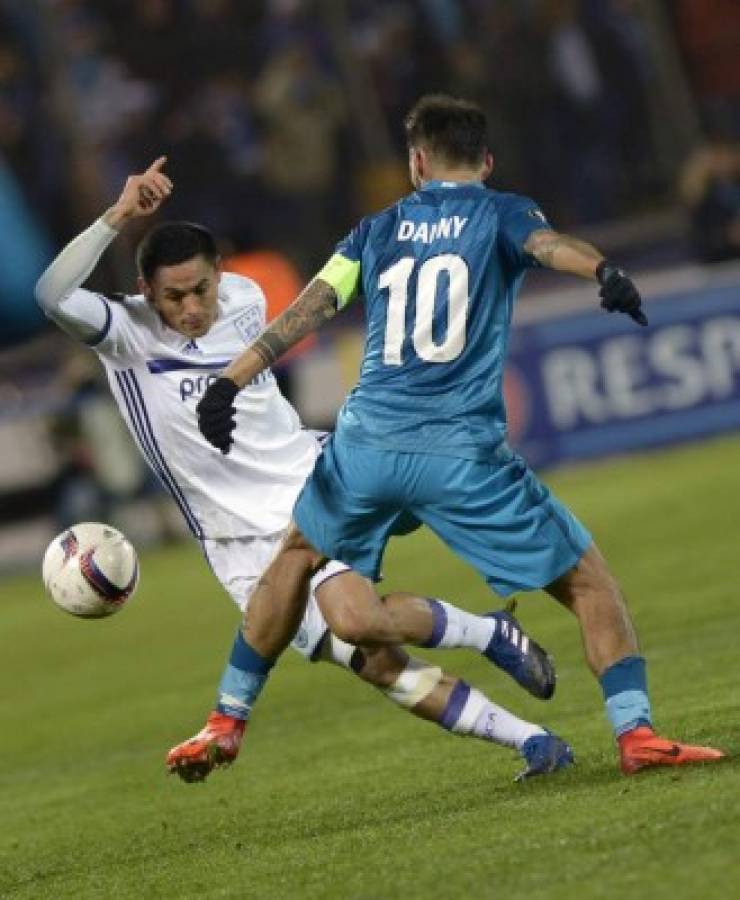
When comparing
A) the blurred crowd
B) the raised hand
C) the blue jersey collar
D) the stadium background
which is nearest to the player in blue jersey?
the blue jersey collar

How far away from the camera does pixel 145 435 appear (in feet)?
26.5

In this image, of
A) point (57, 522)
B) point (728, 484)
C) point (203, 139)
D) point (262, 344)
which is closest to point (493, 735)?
point (262, 344)

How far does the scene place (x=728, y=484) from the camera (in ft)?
54.5

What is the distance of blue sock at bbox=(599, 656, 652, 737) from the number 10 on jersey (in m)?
1.03

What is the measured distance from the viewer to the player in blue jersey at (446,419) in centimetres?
683

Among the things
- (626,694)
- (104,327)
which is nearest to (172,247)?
(104,327)

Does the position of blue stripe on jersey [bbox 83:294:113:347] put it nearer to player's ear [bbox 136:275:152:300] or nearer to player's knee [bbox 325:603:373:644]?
player's ear [bbox 136:275:152:300]

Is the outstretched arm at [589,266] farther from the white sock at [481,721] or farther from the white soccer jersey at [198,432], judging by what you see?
the white soccer jersey at [198,432]

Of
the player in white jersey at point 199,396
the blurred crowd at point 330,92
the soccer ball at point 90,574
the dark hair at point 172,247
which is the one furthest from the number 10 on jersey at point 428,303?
the blurred crowd at point 330,92

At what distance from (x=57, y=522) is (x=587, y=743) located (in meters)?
11.5

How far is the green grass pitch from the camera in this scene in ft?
19.2

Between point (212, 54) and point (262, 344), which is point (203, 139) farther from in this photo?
point (262, 344)

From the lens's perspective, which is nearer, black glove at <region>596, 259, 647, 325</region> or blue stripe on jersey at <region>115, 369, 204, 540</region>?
black glove at <region>596, 259, 647, 325</region>

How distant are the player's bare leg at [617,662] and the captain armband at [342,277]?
41.1 inches
